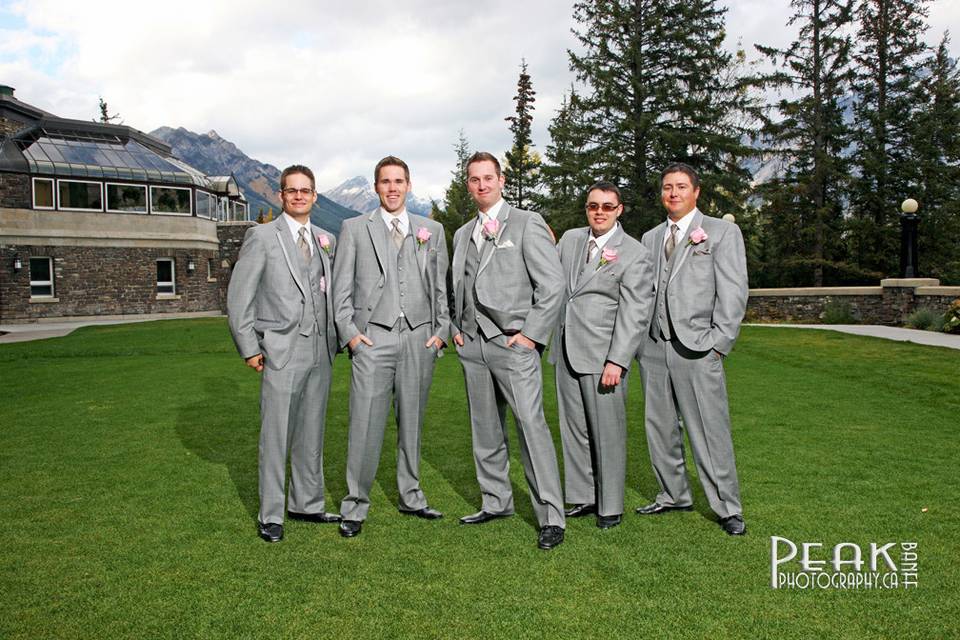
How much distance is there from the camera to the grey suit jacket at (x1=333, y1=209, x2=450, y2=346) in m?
4.62

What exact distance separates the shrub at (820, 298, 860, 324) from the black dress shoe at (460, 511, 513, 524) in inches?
838

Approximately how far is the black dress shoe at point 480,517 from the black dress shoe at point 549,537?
1.50ft

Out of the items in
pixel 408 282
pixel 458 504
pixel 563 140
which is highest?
pixel 563 140

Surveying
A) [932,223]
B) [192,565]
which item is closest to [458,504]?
[192,565]

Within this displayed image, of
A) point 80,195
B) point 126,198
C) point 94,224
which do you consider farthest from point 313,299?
point 126,198

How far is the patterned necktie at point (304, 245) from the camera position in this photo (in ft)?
15.5

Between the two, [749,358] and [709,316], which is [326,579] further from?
[749,358]

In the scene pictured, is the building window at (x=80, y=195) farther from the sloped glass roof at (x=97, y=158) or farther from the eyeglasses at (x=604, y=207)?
the eyeglasses at (x=604, y=207)

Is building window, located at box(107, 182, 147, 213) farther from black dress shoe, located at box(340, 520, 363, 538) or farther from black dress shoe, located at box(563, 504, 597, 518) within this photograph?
black dress shoe, located at box(563, 504, 597, 518)

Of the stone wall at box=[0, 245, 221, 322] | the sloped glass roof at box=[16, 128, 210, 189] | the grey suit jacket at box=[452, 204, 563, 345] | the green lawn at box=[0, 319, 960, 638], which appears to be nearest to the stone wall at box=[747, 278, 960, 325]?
the green lawn at box=[0, 319, 960, 638]

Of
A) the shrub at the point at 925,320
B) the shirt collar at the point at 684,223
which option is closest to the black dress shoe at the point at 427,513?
the shirt collar at the point at 684,223

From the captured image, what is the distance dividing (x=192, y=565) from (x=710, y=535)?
301cm

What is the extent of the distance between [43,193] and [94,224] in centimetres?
232

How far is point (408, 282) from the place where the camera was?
4.64 m
